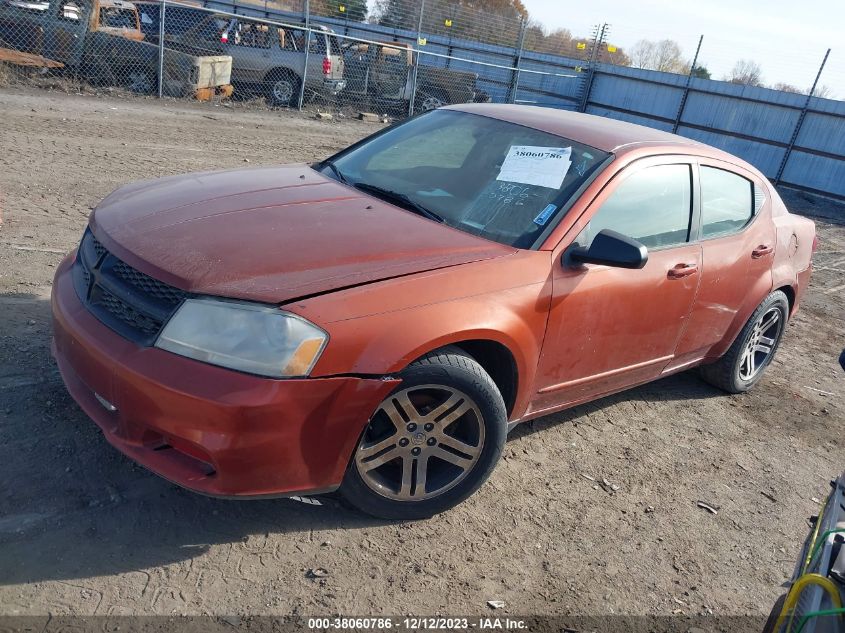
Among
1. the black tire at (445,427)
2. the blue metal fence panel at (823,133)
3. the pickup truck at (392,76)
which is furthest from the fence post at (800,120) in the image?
the black tire at (445,427)

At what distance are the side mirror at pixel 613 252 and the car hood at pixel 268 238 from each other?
36 cm

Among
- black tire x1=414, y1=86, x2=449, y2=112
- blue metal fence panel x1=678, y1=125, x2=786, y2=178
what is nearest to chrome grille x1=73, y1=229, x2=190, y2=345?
black tire x1=414, y1=86, x2=449, y2=112

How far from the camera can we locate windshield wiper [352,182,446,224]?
342 cm

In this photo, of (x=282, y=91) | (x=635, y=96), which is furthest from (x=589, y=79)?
(x=282, y=91)

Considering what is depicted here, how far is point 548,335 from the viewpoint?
3.22m

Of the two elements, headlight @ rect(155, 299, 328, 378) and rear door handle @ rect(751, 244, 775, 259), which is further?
rear door handle @ rect(751, 244, 775, 259)

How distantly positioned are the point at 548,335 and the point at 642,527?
1.04 meters

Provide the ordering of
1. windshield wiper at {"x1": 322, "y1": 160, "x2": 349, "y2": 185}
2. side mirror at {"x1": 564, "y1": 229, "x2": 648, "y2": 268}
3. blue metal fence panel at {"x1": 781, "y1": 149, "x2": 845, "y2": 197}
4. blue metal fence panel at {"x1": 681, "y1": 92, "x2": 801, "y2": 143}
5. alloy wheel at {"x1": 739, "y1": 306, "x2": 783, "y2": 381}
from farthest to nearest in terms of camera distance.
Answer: blue metal fence panel at {"x1": 681, "y1": 92, "x2": 801, "y2": 143} < blue metal fence panel at {"x1": 781, "y1": 149, "x2": 845, "y2": 197} < alloy wheel at {"x1": 739, "y1": 306, "x2": 783, "y2": 381} < windshield wiper at {"x1": 322, "y1": 160, "x2": 349, "y2": 185} < side mirror at {"x1": 564, "y1": 229, "x2": 648, "y2": 268}

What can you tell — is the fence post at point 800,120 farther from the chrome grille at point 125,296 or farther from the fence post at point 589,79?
the chrome grille at point 125,296

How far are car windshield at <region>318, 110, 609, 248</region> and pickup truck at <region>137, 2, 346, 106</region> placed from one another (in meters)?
10.6

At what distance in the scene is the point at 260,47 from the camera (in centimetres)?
1441

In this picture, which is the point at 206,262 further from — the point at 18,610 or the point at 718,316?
the point at 718,316

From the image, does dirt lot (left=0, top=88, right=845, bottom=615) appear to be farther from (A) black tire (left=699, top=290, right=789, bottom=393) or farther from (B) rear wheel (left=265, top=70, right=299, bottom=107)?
(B) rear wheel (left=265, top=70, right=299, bottom=107)

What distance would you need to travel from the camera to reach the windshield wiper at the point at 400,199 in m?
3.42
